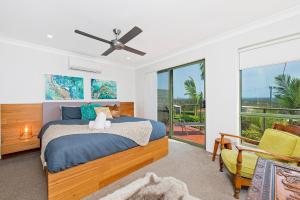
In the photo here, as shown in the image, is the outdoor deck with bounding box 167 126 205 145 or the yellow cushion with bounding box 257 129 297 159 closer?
the yellow cushion with bounding box 257 129 297 159

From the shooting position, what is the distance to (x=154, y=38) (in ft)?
10.5

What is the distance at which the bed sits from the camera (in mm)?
1585

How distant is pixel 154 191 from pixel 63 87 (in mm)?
3413

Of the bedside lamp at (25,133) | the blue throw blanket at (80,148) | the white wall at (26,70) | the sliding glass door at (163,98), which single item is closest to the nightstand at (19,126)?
the bedside lamp at (25,133)

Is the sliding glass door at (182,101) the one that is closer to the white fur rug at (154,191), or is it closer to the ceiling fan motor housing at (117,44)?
the ceiling fan motor housing at (117,44)

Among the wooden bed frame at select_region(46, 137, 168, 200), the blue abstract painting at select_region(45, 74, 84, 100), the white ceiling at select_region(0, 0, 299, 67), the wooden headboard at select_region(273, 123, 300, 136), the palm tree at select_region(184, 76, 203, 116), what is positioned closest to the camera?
the wooden bed frame at select_region(46, 137, 168, 200)

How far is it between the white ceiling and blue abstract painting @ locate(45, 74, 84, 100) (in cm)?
87

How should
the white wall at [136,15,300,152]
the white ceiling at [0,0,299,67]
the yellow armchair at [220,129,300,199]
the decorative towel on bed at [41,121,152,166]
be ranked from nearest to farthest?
the yellow armchair at [220,129,300,199] < the white ceiling at [0,0,299,67] < the decorative towel on bed at [41,121,152,166] < the white wall at [136,15,300,152]

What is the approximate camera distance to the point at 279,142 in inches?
73.7

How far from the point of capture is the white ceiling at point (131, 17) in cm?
207

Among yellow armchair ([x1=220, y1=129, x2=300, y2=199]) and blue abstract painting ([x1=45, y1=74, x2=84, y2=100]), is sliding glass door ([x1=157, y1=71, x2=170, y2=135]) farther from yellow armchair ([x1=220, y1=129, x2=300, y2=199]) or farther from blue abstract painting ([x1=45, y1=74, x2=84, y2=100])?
yellow armchair ([x1=220, y1=129, x2=300, y2=199])

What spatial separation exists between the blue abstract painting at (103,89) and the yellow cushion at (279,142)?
402 cm

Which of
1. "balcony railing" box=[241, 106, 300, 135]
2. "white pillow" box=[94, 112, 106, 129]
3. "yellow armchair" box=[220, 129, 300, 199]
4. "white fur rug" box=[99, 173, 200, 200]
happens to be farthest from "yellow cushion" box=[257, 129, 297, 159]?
"white pillow" box=[94, 112, 106, 129]

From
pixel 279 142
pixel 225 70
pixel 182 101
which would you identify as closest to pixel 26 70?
pixel 182 101
